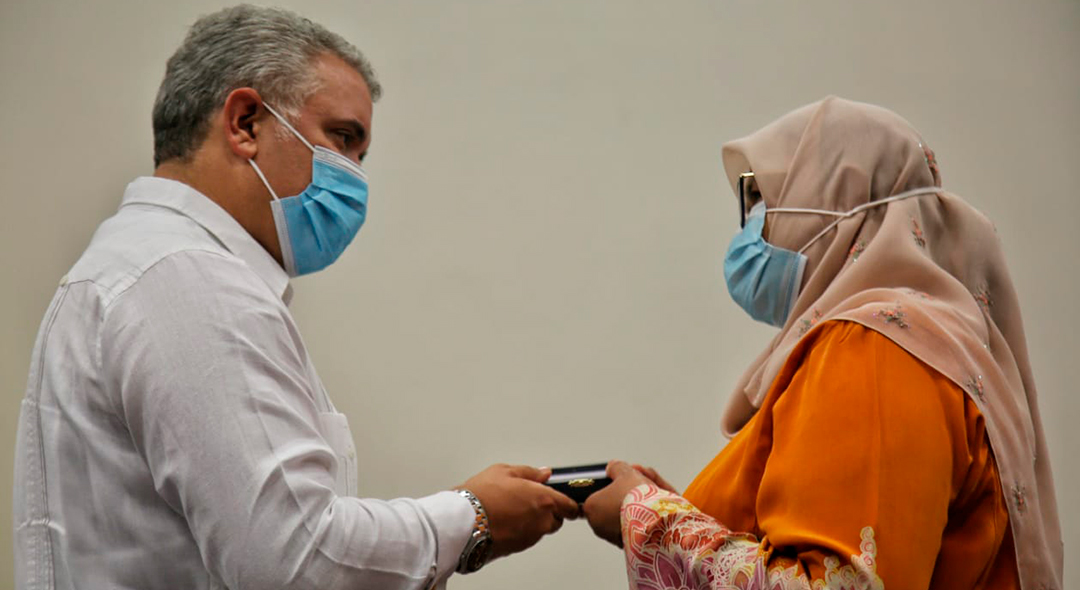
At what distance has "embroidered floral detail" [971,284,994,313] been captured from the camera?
5.65ft

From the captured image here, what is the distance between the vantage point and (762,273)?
6.12 ft

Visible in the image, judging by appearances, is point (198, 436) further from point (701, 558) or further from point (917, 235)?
point (917, 235)

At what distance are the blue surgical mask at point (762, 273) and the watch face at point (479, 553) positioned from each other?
76cm

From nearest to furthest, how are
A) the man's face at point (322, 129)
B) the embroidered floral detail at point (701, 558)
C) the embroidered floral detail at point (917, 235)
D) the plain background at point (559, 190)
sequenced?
the embroidered floral detail at point (701, 558)
the man's face at point (322, 129)
the embroidered floral detail at point (917, 235)
the plain background at point (559, 190)

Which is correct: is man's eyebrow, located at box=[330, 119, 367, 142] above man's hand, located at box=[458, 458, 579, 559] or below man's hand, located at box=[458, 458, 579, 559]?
above

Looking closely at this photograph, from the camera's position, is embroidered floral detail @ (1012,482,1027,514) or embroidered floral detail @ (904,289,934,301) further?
embroidered floral detail @ (904,289,934,301)

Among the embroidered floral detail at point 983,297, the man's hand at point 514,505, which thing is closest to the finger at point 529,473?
the man's hand at point 514,505

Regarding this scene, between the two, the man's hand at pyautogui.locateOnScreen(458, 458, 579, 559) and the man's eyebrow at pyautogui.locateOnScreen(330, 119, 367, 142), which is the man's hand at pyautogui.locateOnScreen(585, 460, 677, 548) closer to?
the man's hand at pyautogui.locateOnScreen(458, 458, 579, 559)

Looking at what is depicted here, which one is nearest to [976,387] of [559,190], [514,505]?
[514,505]

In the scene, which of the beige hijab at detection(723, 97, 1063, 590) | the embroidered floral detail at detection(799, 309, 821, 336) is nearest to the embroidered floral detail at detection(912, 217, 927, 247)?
the beige hijab at detection(723, 97, 1063, 590)

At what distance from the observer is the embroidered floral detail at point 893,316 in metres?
1.46

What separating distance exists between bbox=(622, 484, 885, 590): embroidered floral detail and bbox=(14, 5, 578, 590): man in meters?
0.22

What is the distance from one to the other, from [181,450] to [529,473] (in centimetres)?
67

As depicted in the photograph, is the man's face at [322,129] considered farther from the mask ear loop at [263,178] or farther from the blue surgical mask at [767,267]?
the blue surgical mask at [767,267]
